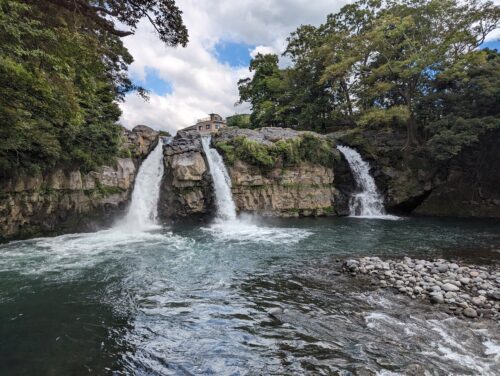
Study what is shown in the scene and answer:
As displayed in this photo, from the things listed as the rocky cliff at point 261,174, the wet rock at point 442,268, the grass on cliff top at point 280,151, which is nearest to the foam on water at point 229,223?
the rocky cliff at point 261,174

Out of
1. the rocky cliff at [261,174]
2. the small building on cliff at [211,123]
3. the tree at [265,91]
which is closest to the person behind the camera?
the rocky cliff at [261,174]

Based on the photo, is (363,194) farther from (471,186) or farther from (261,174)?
(261,174)

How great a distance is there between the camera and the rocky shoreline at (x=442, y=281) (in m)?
5.76

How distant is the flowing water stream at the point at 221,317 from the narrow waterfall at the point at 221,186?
6960 millimetres

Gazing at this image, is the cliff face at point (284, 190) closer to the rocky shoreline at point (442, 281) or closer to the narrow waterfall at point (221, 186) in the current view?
the narrow waterfall at point (221, 186)

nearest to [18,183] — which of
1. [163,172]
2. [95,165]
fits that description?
[95,165]

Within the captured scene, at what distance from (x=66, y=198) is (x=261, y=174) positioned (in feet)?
36.4

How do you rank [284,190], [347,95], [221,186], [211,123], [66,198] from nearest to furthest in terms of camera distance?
[66,198] → [221,186] → [284,190] → [347,95] → [211,123]

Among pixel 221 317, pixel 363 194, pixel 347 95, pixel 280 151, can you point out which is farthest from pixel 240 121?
pixel 221 317

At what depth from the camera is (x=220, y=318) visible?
17.7ft

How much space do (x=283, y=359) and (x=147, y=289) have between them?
12.9ft

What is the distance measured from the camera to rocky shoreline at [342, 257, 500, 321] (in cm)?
576

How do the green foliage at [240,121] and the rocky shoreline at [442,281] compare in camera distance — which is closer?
the rocky shoreline at [442,281]

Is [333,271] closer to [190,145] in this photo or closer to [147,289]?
[147,289]
